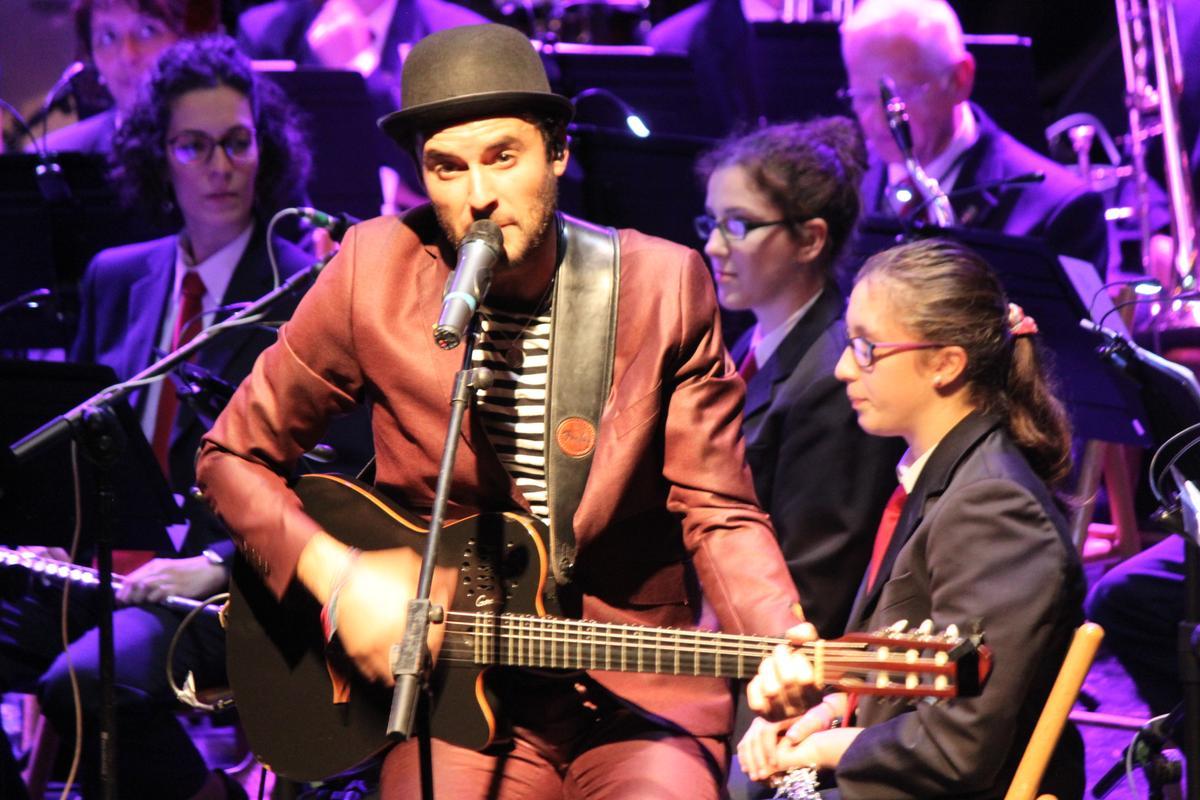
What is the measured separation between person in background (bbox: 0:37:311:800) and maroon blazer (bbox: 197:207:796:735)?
125 centimetres

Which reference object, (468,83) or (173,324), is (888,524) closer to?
(468,83)

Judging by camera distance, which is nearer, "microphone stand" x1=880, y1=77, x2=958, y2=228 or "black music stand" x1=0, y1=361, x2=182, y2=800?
"black music stand" x1=0, y1=361, x2=182, y2=800

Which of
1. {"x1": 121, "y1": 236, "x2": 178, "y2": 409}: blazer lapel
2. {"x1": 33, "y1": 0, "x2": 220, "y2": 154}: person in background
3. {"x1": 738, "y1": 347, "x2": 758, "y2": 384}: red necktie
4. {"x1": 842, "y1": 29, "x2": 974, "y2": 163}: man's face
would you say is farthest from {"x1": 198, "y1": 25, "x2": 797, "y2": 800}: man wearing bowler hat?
{"x1": 33, "y1": 0, "x2": 220, "y2": 154}: person in background

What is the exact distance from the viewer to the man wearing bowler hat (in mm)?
2881

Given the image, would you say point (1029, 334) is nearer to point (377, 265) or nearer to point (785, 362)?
point (785, 362)

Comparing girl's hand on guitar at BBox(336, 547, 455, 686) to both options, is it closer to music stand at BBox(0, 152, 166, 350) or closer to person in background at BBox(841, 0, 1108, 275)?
music stand at BBox(0, 152, 166, 350)

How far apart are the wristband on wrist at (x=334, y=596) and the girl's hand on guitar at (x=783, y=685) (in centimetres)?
80

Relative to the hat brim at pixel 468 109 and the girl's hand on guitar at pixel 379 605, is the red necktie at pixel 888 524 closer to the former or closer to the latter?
the girl's hand on guitar at pixel 379 605

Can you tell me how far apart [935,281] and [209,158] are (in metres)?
2.70

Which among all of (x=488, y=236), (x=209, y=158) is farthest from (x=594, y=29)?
(x=488, y=236)

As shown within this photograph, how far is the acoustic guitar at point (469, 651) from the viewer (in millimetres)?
2492

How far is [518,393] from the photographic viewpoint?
10.1ft

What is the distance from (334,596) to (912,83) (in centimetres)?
405

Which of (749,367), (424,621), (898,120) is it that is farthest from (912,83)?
(424,621)
